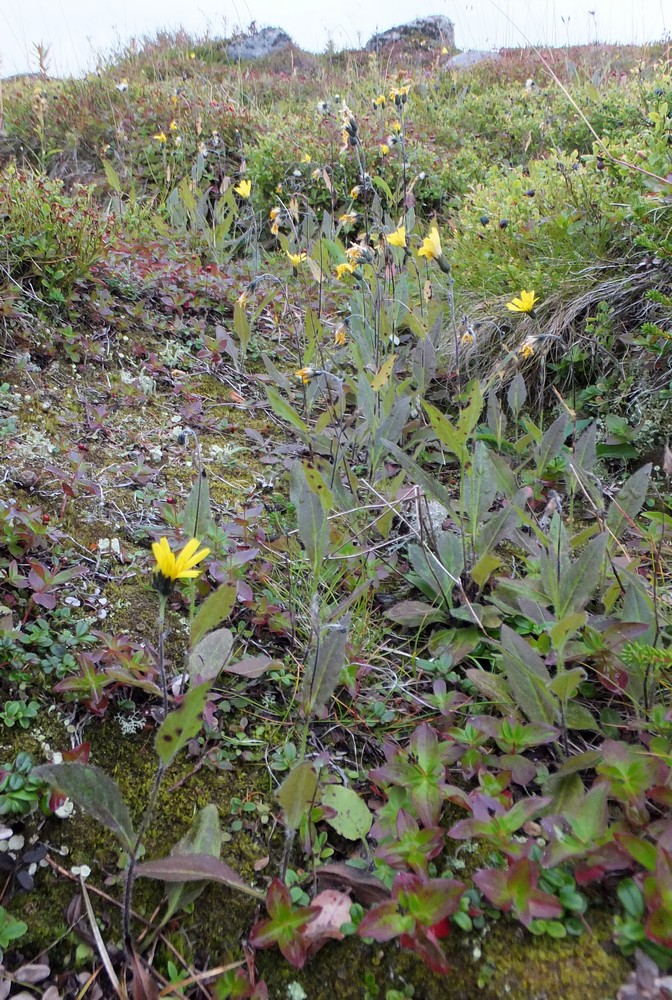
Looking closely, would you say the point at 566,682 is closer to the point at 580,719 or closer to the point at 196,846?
the point at 580,719

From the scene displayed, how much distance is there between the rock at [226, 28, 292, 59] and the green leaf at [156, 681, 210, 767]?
18028 mm

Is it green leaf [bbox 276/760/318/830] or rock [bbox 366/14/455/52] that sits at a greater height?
rock [bbox 366/14/455/52]

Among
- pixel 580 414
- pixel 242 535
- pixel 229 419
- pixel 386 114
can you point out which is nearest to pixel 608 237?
pixel 580 414

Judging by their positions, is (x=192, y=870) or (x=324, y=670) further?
(x=324, y=670)

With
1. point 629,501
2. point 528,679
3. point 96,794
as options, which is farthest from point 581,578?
point 96,794

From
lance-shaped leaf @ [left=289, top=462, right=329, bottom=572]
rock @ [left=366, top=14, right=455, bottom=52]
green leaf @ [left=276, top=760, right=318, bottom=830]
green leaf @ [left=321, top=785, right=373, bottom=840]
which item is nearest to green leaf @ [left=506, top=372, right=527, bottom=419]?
lance-shaped leaf @ [left=289, top=462, right=329, bottom=572]

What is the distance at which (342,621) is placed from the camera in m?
1.34

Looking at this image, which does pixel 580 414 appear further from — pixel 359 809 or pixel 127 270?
pixel 127 270

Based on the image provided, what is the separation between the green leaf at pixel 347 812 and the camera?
1.10m

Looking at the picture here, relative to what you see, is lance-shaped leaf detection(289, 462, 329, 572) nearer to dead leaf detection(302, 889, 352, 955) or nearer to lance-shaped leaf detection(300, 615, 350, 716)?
lance-shaped leaf detection(300, 615, 350, 716)

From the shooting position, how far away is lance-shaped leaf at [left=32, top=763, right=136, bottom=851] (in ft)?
2.97

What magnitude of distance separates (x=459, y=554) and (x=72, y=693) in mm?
929

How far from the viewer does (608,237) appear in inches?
97.7

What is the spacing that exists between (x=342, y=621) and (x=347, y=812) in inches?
14.4
